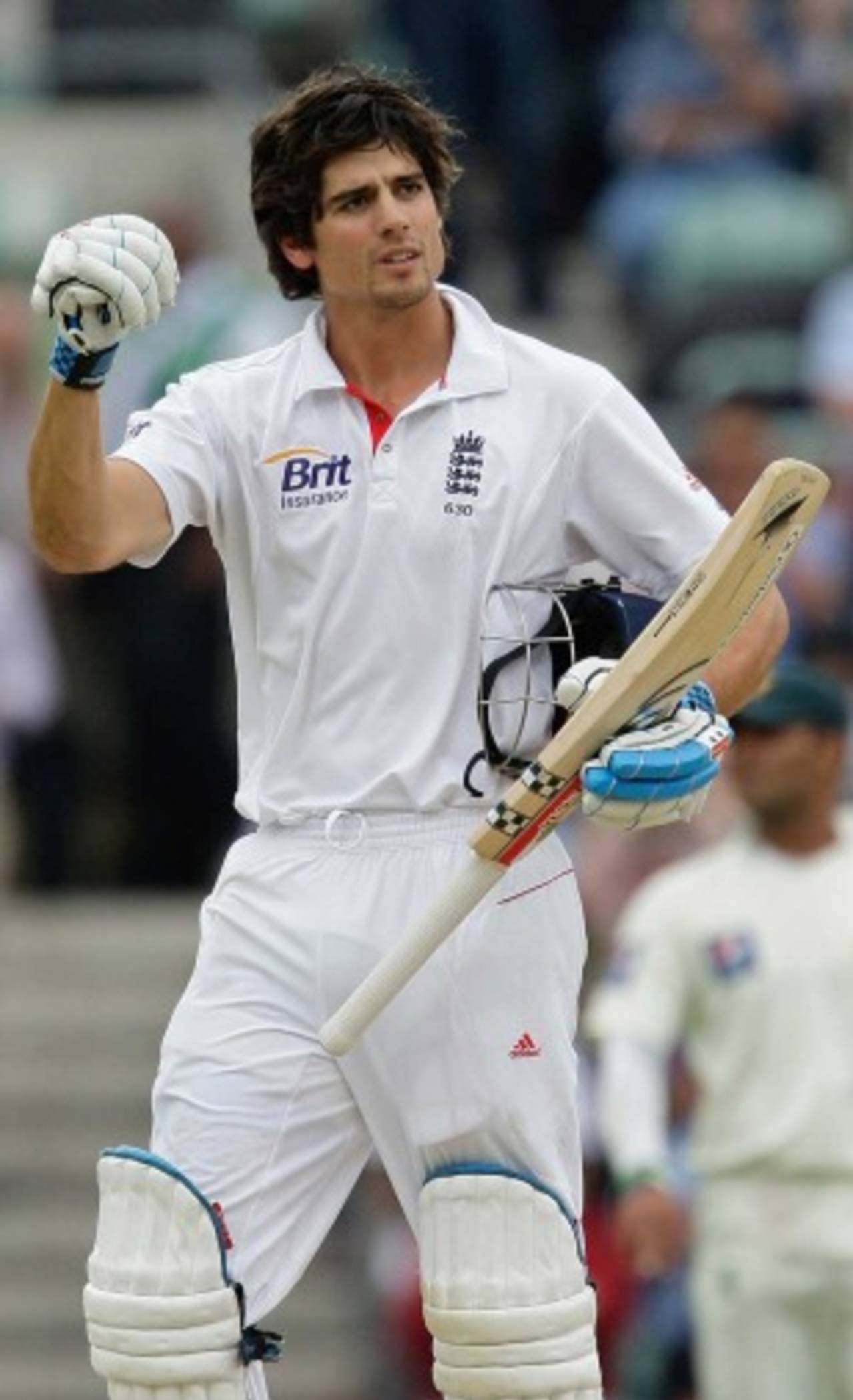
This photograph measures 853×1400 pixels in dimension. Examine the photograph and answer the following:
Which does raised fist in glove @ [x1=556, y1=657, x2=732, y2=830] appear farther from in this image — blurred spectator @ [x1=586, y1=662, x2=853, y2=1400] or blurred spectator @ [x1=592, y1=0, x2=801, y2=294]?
blurred spectator @ [x1=592, y1=0, x2=801, y2=294]

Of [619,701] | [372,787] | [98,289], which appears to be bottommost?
[372,787]

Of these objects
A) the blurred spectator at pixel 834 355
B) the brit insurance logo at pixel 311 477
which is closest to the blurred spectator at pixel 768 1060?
the brit insurance logo at pixel 311 477

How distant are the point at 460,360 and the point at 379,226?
0.81 ft

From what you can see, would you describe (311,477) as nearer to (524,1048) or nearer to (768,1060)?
(524,1048)

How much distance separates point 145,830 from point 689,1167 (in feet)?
11.0

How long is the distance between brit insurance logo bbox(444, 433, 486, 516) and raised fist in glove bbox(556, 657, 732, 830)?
35 cm

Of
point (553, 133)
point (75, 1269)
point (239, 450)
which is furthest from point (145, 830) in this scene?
point (239, 450)

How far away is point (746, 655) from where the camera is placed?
6133 millimetres

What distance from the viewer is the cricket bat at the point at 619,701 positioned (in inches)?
227

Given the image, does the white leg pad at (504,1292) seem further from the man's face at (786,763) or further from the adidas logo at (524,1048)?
the man's face at (786,763)

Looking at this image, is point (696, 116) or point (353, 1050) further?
point (696, 116)

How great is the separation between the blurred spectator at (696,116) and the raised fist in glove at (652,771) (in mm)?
7068

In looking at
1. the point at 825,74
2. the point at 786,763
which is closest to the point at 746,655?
the point at 786,763

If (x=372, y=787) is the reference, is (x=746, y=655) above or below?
above
